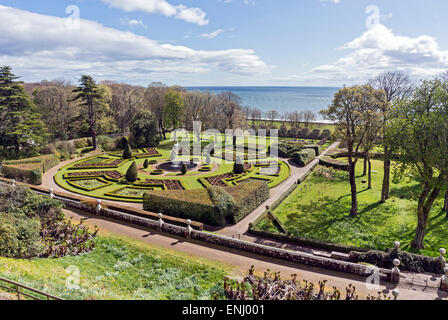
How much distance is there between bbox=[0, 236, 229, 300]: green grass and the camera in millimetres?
12461

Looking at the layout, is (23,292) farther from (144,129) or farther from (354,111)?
(144,129)

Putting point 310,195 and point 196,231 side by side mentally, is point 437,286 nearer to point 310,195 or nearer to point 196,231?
point 196,231

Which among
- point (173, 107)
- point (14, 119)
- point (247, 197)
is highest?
point (173, 107)

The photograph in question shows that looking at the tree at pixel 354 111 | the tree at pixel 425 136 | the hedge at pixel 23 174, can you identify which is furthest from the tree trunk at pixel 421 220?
the hedge at pixel 23 174

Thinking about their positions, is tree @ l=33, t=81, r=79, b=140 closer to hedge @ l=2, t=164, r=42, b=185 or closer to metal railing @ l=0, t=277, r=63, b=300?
hedge @ l=2, t=164, r=42, b=185

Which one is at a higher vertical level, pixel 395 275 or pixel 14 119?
pixel 14 119

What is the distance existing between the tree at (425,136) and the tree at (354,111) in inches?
174

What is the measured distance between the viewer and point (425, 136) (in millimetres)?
18234

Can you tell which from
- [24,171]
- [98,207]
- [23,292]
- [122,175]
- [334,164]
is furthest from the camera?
[334,164]

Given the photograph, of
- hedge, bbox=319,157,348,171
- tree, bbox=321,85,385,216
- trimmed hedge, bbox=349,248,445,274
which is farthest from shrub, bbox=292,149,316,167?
trimmed hedge, bbox=349,248,445,274

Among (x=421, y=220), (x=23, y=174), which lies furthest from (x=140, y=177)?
(x=421, y=220)

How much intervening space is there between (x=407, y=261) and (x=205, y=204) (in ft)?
46.6

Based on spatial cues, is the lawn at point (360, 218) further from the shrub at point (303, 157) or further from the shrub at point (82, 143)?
the shrub at point (82, 143)
